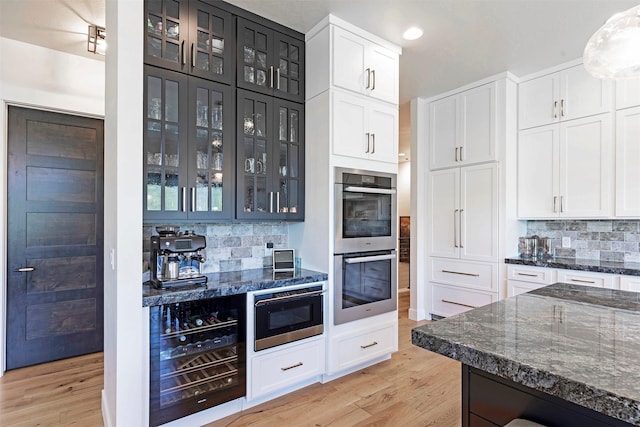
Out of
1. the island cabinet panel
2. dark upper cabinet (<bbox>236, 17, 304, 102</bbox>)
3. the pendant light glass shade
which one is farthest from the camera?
dark upper cabinet (<bbox>236, 17, 304, 102</bbox>)

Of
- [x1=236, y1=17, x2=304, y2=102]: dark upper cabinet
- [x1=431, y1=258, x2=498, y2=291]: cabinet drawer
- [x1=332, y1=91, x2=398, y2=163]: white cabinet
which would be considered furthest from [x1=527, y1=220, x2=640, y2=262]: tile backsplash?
[x1=236, y1=17, x2=304, y2=102]: dark upper cabinet

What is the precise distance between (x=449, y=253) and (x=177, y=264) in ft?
10.2

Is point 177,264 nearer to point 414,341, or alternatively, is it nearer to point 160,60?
point 160,60

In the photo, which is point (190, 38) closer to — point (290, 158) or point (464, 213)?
point (290, 158)

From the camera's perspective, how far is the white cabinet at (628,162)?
118 inches

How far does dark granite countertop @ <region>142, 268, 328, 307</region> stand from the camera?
199 cm

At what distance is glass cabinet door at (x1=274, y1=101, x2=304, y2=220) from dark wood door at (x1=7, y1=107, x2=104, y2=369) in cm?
190

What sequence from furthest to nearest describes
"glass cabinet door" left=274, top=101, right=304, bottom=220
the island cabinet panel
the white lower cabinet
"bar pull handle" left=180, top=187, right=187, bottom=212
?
1. "glass cabinet door" left=274, top=101, right=304, bottom=220
2. the white lower cabinet
3. "bar pull handle" left=180, top=187, right=187, bottom=212
4. the island cabinet panel

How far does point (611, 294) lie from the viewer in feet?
5.70

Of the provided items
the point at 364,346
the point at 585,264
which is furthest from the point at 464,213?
the point at 364,346

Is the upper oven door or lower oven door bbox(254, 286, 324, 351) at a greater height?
the upper oven door

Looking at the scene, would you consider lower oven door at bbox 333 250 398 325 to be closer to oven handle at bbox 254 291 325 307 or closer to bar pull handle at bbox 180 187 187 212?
oven handle at bbox 254 291 325 307

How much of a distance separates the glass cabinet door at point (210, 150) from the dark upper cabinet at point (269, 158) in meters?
0.08

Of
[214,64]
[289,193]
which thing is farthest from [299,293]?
[214,64]
